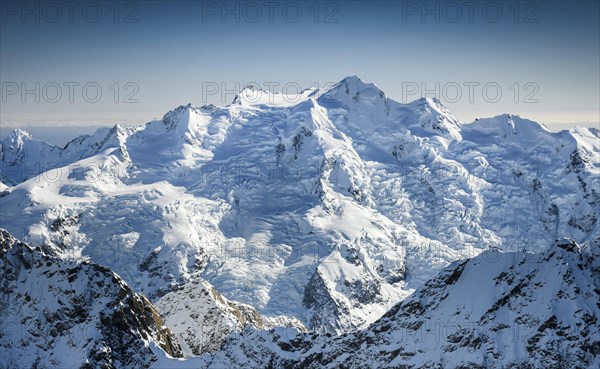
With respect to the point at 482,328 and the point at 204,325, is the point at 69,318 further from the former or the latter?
the point at 482,328

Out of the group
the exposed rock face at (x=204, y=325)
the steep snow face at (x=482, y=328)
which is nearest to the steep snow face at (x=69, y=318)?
the steep snow face at (x=482, y=328)

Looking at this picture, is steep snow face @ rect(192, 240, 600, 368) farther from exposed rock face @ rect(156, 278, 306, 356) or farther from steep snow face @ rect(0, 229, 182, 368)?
exposed rock face @ rect(156, 278, 306, 356)

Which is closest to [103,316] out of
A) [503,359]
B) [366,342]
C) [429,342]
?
[366,342]

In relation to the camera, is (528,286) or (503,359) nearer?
(503,359)

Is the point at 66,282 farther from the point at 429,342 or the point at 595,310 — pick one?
the point at 595,310

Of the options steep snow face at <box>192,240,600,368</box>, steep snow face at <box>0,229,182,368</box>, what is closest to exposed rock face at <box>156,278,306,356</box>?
steep snow face at <box>0,229,182,368</box>

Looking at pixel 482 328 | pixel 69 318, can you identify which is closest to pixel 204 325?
pixel 69 318
